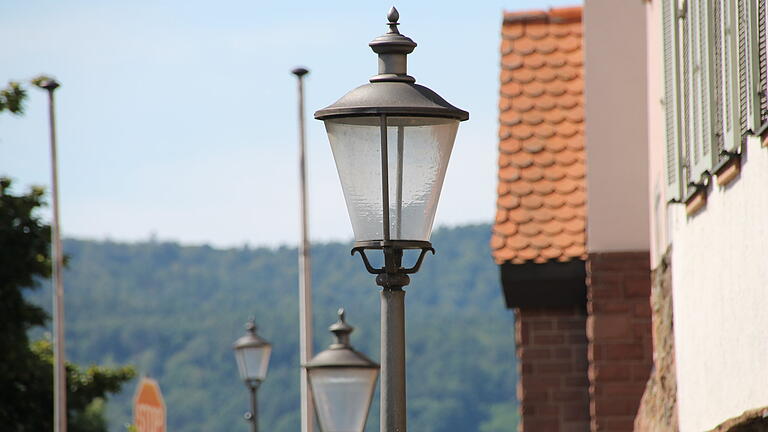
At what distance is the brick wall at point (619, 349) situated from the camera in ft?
40.8

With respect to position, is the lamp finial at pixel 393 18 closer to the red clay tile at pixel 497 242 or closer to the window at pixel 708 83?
the window at pixel 708 83

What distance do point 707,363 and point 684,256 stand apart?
0.93 m

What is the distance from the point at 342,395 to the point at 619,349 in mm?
2234

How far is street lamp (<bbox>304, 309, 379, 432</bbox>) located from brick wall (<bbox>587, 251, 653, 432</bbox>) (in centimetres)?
178

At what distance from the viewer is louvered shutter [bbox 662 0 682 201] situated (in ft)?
29.2

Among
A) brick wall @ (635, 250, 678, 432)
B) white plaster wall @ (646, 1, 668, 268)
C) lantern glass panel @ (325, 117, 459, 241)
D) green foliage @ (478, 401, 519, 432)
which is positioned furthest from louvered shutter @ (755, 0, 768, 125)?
green foliage @ (478, 401, 519, 432)

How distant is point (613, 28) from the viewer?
523 inches

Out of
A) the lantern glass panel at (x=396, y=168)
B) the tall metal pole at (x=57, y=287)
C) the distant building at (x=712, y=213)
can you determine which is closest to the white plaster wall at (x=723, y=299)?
the distant building at (x=712, y=213)

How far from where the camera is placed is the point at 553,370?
13750 mm

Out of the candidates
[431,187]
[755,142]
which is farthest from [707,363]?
[431,187]

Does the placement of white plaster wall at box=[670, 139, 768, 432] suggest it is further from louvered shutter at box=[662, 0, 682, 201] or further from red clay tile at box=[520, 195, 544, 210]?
red clay tile at box=[520, 195, 544, 210]

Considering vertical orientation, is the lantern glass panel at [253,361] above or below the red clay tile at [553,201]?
below

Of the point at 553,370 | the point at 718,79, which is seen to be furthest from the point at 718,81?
the point at 553,370

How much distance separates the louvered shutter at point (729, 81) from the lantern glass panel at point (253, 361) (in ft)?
50.2
